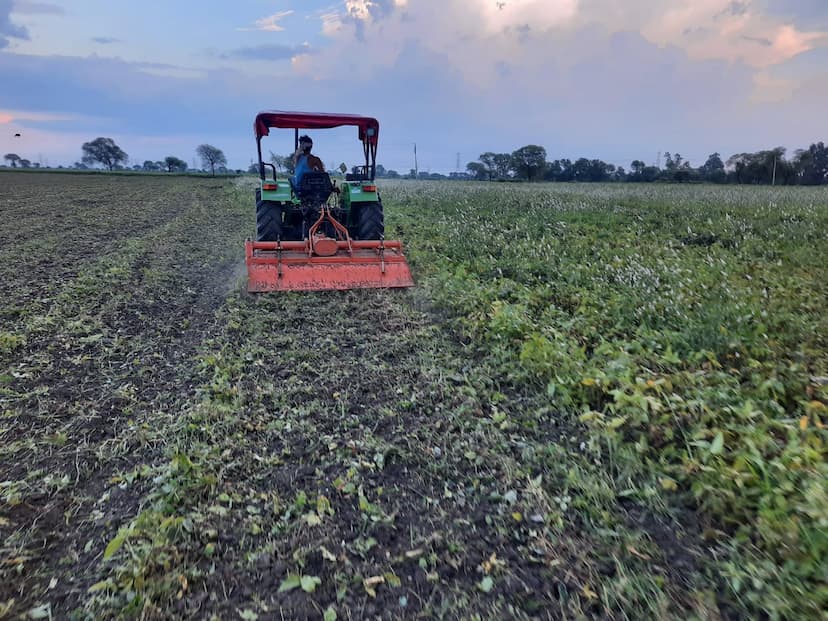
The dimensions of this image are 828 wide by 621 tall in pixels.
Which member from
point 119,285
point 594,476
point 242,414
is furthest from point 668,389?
point 119,285

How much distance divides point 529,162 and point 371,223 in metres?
50.3

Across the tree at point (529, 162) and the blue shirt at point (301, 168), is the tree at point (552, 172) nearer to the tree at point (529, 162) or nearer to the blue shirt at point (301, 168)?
the tree at point (529, 162)

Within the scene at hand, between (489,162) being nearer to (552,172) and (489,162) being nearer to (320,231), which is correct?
(552,172)

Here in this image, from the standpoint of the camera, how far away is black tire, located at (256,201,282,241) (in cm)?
743

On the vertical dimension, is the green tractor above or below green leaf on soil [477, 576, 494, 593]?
above

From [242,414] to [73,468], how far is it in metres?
0.92

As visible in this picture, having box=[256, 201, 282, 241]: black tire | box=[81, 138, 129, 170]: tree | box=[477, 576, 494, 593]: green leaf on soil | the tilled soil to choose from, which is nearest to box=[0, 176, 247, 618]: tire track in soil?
the tilled soil

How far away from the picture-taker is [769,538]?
2.03 m

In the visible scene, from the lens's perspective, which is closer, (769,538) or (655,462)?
(769,538)

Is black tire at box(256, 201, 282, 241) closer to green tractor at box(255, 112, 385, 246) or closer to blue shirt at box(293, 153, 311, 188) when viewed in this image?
green tractor at box(255, 112, 385, 246)

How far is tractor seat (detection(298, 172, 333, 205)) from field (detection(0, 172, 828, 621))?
2.09 meters

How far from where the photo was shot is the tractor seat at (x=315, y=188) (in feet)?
23.7

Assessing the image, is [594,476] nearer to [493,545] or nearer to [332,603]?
[493,545]

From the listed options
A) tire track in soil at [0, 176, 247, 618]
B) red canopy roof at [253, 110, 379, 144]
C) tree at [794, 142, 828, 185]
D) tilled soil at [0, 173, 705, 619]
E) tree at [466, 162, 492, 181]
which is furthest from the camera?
tree at [466, 162, 492, 181]
